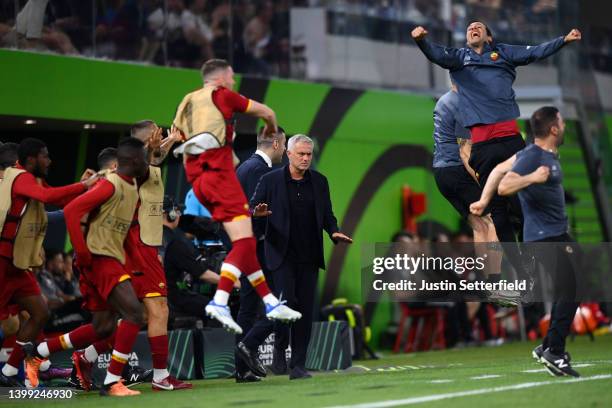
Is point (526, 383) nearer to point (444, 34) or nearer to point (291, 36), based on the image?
point (291, 36)

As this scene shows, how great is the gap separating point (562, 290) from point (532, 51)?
284cm

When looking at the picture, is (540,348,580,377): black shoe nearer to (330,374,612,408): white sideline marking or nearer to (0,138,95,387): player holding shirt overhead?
(330,374,612,408): white sideline marking

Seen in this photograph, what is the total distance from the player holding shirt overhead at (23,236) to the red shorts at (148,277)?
791mm

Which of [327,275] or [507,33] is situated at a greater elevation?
[507,33]

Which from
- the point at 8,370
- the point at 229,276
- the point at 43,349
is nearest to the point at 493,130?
the point at 229,276

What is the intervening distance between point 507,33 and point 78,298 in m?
10.1

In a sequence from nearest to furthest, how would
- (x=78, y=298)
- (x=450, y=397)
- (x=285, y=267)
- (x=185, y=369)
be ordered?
(x=450, y=397) → (x=285, y=267) → (x=185, y=369) → (x=78, y=298)

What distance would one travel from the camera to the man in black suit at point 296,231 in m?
11.7

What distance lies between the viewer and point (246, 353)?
38.7 feet

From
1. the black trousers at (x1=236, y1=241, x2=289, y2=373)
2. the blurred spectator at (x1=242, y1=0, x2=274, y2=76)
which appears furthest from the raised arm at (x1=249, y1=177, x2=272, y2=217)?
the blurred spectator at (x1=242, y1=0, x2=274, y2=76)

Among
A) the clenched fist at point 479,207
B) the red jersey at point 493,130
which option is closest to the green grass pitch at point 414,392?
the clenched fist at point 479,207

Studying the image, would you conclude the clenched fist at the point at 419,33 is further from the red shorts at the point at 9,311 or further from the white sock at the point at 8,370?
the white sock at the point at 8,370

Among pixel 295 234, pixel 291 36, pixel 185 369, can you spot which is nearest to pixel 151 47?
pixel 291 36

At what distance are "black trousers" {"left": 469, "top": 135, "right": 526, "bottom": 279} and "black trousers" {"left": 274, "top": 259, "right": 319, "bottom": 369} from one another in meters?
1.90
